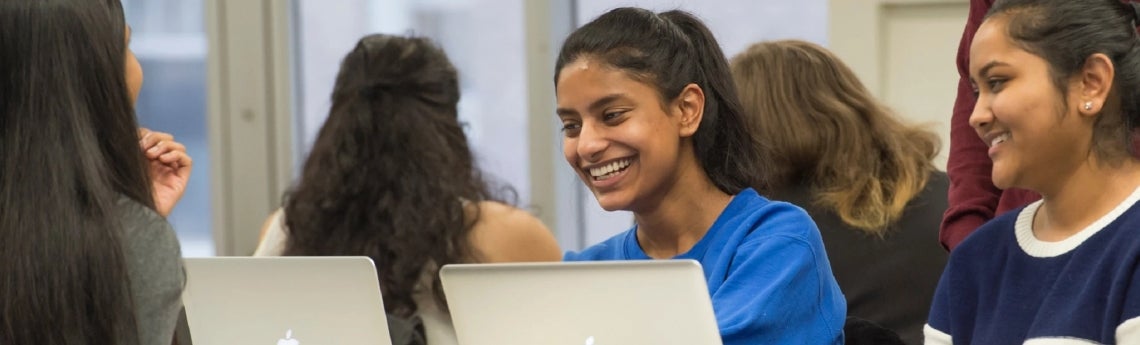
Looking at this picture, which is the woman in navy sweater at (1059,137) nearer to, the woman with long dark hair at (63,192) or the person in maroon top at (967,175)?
the person in maroon top at (967,175)

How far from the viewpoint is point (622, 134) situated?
1849 mm

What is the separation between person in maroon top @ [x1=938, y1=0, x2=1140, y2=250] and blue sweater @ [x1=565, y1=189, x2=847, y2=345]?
1.23 ft

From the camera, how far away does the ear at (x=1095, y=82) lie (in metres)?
A: 1.60

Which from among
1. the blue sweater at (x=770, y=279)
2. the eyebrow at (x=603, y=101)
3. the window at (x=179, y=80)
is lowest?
the window at (x=179, y=80)

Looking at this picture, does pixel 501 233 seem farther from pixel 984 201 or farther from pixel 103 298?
pixel 103 298

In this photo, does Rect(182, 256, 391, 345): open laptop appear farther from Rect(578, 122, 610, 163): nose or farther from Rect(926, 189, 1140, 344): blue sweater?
Rect(926, 189, 1140, 344): blue sweater

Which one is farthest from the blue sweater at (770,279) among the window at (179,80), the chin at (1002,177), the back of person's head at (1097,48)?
the window at (179,80)

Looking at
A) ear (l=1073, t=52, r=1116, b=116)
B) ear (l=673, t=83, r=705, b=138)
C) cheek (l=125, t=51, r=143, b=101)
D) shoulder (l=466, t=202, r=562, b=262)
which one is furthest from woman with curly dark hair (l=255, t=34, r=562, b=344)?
ear (l=1073, t=52, r=1116, b=116)

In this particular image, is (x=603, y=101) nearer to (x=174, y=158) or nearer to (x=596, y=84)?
(x=596, y=84)

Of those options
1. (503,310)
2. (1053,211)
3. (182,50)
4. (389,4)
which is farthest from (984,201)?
(182,50)

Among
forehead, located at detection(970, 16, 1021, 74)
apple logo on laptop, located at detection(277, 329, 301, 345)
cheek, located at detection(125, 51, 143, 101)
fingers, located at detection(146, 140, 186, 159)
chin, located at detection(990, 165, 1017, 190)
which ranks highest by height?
forehead, located at detection(970, 16, 1021, 74)

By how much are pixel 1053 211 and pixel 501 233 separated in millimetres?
A: 1161

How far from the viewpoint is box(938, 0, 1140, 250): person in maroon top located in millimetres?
2064

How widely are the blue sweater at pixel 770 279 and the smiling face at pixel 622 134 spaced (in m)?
0.10
